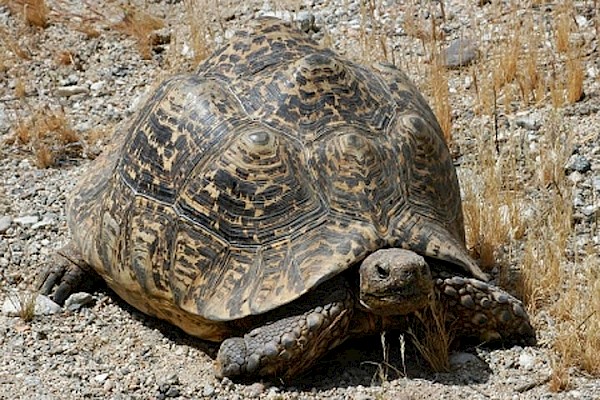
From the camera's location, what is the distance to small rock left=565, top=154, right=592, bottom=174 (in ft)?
22.3

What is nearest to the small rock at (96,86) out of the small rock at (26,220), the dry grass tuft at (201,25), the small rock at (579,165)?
the dry grass tuft at (201,25)

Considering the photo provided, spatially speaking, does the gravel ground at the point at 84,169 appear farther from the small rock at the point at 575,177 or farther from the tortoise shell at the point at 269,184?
the tortoise shell at the point at 269,184

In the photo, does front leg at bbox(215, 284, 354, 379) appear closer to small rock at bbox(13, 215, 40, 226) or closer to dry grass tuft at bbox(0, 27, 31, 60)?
small rock at bbox(13, 215, 40, 226)

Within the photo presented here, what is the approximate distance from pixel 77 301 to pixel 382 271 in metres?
1.97

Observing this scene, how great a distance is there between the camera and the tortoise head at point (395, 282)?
189 inches

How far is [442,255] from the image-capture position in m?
5.16

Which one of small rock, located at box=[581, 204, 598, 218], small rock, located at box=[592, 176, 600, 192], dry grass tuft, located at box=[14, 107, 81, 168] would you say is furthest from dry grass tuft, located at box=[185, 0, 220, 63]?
small rock, located at box=[581, 204, 598, 218]

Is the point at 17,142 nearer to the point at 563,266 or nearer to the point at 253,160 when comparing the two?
the point at 253,160

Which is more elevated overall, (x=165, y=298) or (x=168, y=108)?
(x=168, y=108)

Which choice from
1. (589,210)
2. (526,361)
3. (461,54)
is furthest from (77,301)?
(461,54)

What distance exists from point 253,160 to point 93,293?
5.06 feet

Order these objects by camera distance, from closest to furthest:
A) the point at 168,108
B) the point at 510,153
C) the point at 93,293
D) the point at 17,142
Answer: the point at 168,108 → the point at 93,293 → the point at 510,153 → the point at 17,142

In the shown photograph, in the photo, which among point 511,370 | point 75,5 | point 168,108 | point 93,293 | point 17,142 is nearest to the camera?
point 511,370

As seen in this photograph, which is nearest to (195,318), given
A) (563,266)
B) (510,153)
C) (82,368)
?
(82,368)
